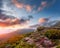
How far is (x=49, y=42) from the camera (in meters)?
25.5

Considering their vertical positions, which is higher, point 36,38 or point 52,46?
point 36,38

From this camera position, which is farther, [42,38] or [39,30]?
[39,30]

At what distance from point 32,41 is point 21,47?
2.37 meters

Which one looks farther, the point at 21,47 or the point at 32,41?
the point at 32,41

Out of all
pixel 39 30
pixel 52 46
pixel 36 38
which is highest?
pixel 39 30

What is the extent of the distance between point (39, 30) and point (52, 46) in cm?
996

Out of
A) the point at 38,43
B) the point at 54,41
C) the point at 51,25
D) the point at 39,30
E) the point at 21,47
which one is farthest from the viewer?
the point at 51,25

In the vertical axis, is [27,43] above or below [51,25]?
below

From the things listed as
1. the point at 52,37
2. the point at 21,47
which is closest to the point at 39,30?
the point at 52,37

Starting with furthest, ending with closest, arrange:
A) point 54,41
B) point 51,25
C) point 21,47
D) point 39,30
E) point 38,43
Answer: point 51,25 < point 39,30 < point 54,41 < point 38,43 < point 21,47

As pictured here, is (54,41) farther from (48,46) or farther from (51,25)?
(51,25)

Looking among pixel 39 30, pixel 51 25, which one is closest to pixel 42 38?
pixel 39 30

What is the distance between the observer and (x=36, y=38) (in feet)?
87.3

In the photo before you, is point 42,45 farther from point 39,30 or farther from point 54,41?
point 39,30
